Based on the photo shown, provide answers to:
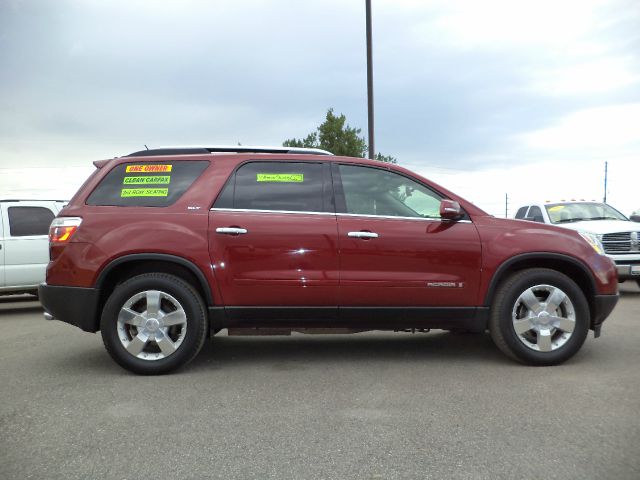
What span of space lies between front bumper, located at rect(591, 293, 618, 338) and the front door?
113 centimetres

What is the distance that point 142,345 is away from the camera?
15.5 feet

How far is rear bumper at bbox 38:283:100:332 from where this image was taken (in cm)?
479

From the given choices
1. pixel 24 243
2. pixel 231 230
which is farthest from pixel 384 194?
pixel 24 243

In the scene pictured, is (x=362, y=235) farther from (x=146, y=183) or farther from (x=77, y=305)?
(x=77, y=305)

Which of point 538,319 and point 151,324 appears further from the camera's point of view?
point 538,319

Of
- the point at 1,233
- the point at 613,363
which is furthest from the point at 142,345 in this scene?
the point at 1,233

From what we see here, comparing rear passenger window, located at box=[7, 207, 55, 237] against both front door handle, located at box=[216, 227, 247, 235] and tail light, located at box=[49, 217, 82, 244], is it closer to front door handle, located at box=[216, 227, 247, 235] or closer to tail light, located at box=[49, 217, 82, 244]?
tail light, located at box=[49, 217, 82, 244]

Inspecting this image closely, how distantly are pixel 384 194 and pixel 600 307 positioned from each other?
2.16 meters

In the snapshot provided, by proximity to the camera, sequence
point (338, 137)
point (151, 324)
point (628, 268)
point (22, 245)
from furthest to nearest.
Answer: point (338, 137) < point (628, 268) < point (22, 245) < point (151, 324)

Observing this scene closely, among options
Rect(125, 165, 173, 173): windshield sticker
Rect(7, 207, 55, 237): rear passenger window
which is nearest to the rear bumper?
Rect(125, 165, 173, 173): windshield sticker

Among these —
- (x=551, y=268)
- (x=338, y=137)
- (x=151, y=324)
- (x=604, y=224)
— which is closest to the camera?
(x=151, y=324)

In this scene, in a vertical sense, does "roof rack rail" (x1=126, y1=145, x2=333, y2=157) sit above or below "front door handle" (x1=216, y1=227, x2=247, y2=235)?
above

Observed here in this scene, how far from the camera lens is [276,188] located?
5.02 m

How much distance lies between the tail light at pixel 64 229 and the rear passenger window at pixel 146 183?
21 centimetres
